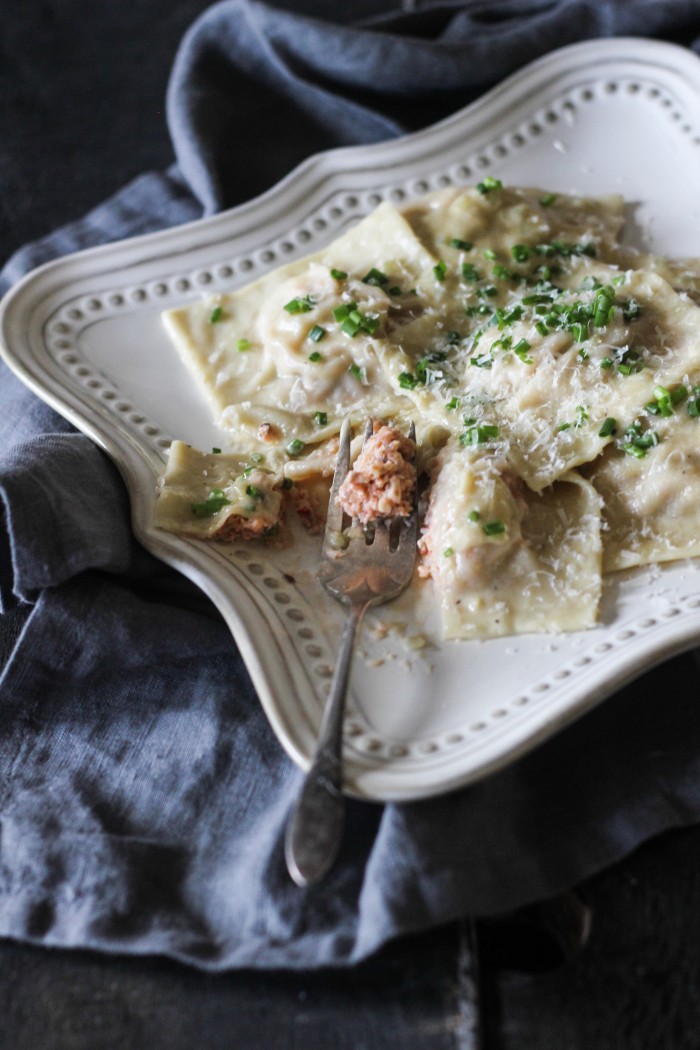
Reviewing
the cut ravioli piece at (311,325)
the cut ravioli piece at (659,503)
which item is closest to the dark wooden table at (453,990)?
the cut ravioli piece at (659,503)

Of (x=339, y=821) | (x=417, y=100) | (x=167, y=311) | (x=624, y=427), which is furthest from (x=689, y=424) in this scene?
(x=417, y=100)

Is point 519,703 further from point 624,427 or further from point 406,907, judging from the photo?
point 624,427

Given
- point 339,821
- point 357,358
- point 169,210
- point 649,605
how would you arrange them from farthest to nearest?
point 169,210
point 357,358
point 649,605
point 339,821

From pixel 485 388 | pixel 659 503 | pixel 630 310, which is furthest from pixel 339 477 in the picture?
pixel 630 310

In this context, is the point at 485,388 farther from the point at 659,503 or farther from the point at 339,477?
the point at 659,503

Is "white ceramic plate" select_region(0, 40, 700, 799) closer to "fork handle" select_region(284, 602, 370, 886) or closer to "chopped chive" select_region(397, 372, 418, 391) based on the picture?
"fork handle" select_region(284, 602, 370, 886)

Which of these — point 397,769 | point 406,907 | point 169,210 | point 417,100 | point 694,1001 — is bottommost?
point 694,1001
